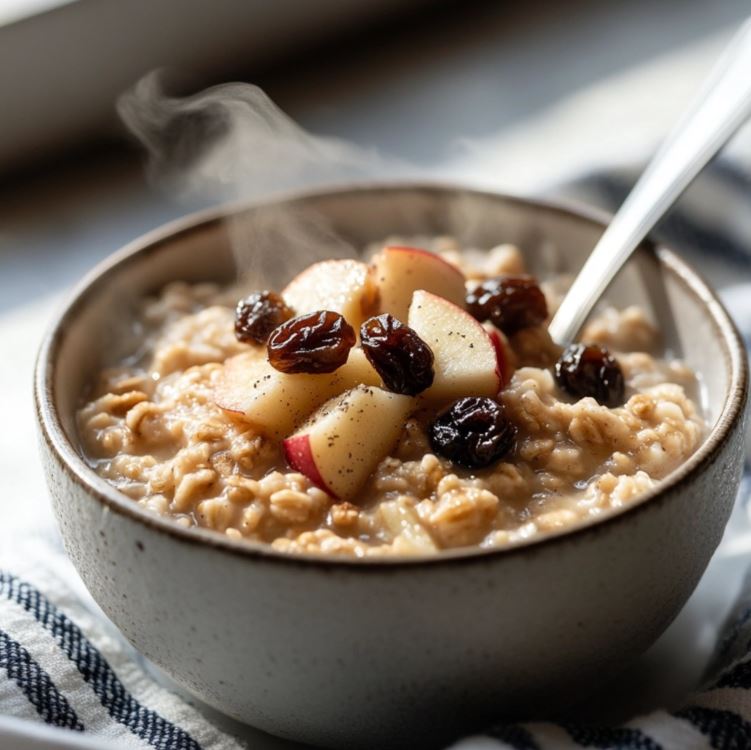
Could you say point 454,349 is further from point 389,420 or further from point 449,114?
point 449,114

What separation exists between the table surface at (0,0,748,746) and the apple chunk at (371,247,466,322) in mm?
755

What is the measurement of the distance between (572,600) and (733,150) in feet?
5.30

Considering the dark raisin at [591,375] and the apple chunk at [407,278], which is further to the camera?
the apple chunk at [407,278]

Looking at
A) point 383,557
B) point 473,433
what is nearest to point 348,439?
point 473,433

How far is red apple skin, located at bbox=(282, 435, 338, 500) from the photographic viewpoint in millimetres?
1604

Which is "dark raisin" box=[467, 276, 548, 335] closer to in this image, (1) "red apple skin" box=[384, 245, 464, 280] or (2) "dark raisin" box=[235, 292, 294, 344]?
(1) "red apple skin" box=[384, 245, 464, 280]

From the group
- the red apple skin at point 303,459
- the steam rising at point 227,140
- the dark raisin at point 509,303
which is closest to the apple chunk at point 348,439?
the red apple skin at point 303,459

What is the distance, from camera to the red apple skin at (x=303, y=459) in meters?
1.60

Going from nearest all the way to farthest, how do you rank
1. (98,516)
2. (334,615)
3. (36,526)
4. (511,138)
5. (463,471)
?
(334,615)
(98,516)
(463,471)
(36,526)
(511,138)

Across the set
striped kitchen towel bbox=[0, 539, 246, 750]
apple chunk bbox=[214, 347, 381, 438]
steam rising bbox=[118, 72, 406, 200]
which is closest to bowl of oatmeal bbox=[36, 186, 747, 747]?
apple chunk bbox=[214, 347, 381, 438]

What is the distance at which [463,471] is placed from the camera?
1.64 meters

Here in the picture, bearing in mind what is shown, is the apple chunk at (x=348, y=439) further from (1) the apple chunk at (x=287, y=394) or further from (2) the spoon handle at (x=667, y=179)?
(2) the spoon handle at (x=667, y=179)

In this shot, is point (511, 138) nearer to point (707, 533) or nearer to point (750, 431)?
point (750, 431)

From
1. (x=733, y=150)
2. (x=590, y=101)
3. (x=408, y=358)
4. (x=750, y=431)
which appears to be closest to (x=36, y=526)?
(x=408, y=358)
